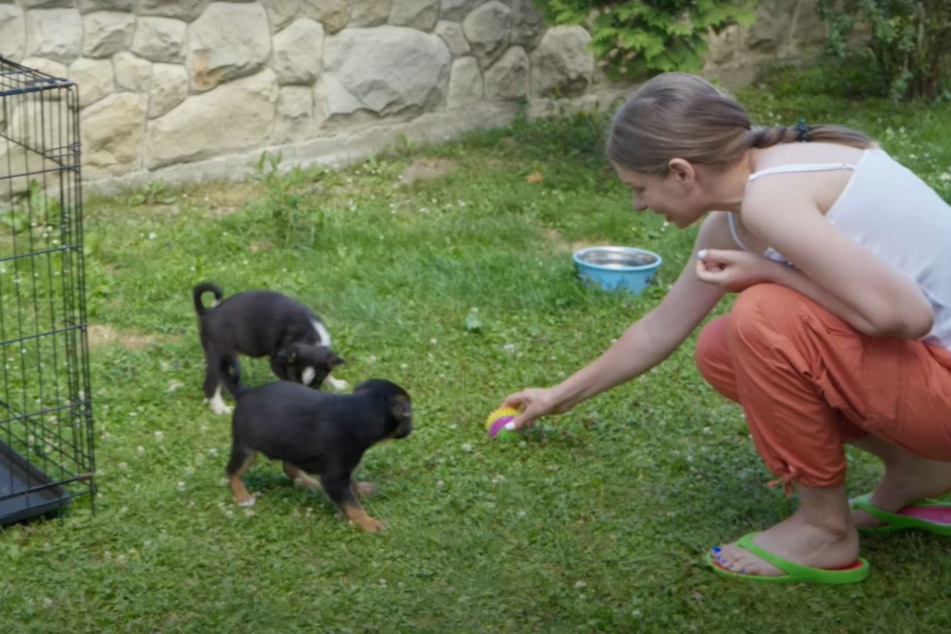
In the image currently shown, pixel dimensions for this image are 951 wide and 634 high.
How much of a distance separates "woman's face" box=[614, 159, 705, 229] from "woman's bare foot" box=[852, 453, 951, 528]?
43.9 inches

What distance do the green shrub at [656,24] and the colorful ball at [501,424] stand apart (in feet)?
12.0

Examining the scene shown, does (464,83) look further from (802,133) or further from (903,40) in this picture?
(802,133)

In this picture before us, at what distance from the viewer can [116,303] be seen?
611 cm

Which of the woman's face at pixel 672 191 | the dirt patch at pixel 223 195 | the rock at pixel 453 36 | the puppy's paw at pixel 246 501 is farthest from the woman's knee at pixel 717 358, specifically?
the rock at pixel 453 36

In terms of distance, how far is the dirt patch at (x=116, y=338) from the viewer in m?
5.68

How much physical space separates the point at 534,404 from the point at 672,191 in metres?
1.09

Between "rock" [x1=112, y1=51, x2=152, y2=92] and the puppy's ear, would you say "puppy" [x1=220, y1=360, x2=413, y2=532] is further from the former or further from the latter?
"rock" [x1=112, y1=51, x2=152, y2=92]

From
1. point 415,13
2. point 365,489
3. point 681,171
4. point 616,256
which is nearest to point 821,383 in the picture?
point 681,171

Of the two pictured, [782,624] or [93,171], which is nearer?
[782,624]

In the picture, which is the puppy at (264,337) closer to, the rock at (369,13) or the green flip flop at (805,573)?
the green flip flop at (805,573)

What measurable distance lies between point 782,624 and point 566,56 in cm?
603

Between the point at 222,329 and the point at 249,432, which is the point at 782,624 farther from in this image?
the point at 222,329

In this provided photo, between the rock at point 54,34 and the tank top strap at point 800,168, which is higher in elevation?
the tank top strap at point 800,168

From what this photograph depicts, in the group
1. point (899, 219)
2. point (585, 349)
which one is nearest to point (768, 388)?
point (899, 219)
